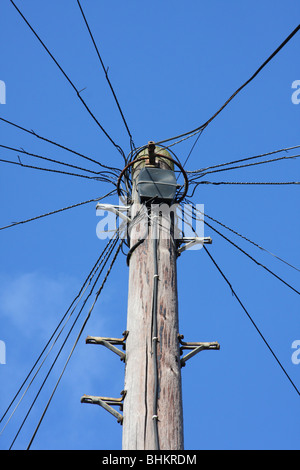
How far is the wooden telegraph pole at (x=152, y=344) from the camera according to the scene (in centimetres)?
365

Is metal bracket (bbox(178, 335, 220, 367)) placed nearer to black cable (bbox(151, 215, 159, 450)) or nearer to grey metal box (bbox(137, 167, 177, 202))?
black cable (bbox(151, 215, 159, 450))

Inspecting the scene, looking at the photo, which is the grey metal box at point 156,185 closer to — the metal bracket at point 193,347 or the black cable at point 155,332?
the black cable at point 155,332

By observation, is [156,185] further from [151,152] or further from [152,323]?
[152,323]

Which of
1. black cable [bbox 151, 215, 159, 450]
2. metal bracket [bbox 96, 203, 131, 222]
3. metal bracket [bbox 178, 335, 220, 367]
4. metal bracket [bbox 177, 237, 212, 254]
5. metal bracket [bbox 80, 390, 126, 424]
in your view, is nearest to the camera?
black cable [bbox 151, 215, 159, 450]

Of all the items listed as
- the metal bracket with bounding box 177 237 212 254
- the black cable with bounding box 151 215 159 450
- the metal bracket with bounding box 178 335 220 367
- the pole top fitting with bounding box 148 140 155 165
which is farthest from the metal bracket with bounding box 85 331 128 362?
the pole top fitting with bounding box 148 140 155 165

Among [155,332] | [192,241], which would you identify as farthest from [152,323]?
[192,241]

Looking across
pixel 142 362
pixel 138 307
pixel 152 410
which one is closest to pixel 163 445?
pixel 152 410

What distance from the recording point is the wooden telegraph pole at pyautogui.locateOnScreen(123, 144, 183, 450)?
3.65 m

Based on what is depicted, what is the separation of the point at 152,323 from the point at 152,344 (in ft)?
0.52

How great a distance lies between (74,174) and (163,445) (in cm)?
318

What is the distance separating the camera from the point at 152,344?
13.0 ft

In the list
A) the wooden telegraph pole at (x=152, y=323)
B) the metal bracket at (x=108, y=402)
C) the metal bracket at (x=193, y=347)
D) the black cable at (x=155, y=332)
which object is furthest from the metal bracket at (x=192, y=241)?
the metal bracket at (x=108, y=402)
